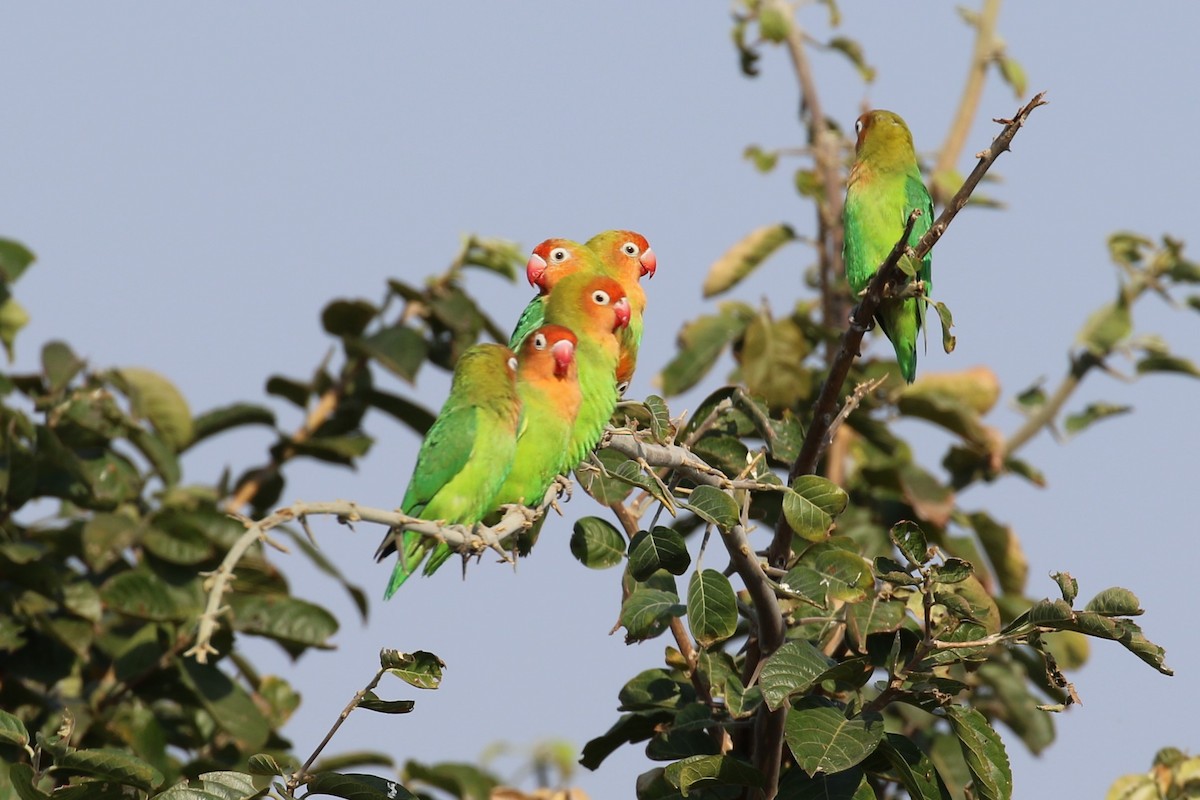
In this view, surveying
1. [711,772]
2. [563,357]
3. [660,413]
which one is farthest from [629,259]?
[711,772]

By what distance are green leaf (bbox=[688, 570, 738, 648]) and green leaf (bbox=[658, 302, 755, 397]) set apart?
2.93 metres

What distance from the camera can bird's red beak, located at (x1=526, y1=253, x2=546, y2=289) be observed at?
5.40 meters

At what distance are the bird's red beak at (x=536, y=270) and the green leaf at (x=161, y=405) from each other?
1374mm

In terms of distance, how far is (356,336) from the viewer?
5547mm

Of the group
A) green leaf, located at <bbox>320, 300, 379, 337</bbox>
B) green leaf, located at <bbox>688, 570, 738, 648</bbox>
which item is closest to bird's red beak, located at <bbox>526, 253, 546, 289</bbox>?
green leaf, located at <bbox>320, 300, 379, 337</bbox>

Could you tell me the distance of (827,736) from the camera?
Answer: 2.81 meters

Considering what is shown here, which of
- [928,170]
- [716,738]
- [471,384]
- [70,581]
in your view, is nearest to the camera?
[716,738]

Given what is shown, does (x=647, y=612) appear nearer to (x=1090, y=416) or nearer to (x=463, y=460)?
(x=463, y=460)

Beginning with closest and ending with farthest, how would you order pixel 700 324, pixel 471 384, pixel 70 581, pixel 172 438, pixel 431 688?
pixel 431 688 < pixel 471 384 < pixel 70 581 < pixel 172 438 < pixel 700 324

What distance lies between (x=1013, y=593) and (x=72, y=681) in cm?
368

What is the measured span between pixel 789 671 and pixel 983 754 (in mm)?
427

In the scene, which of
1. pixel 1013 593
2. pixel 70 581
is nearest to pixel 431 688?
pixel 70 581

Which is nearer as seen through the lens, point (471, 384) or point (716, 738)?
point (716, 738)

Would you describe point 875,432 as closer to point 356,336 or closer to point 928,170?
point 928,170
